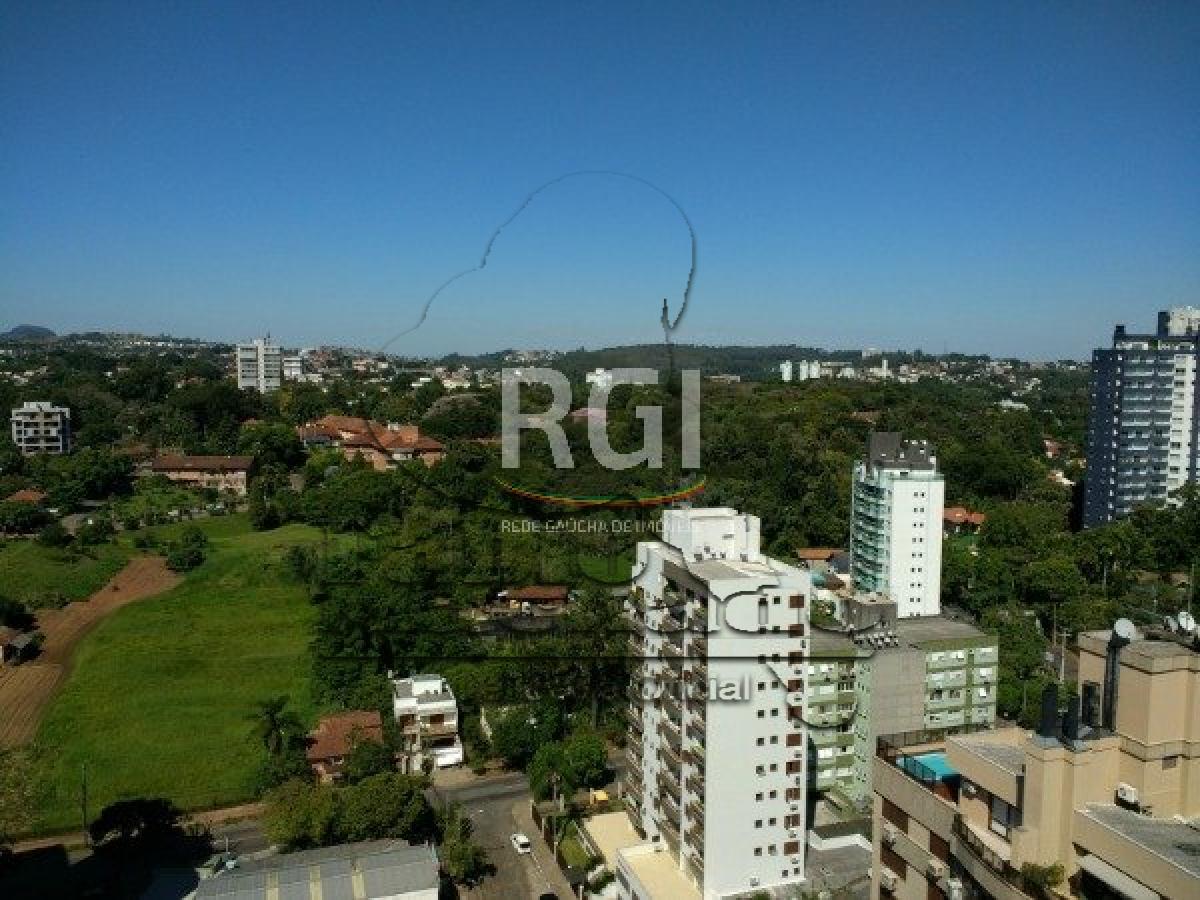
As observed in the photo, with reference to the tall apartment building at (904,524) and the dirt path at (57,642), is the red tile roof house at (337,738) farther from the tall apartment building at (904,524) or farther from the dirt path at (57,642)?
the tall apartment building at (904,524)

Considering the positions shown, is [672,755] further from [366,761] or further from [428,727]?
[428,727]

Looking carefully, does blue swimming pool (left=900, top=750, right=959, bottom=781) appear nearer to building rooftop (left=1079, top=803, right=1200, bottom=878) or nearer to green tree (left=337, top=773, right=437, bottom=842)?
building rooftop (left=1079, top=803, right=1200, bottom=878)

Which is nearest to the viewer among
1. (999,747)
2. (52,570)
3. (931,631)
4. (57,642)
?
(999,747)

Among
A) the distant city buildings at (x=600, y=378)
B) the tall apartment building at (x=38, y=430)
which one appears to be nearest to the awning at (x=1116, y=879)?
the distant city buildings at (x=600, y=378)

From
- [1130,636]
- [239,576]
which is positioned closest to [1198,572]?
[1130,636]

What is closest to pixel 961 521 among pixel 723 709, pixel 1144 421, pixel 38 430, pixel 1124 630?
pixel 1144 421

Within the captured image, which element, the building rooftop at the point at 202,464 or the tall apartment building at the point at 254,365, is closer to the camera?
the building rooftop at the point at 202,464
